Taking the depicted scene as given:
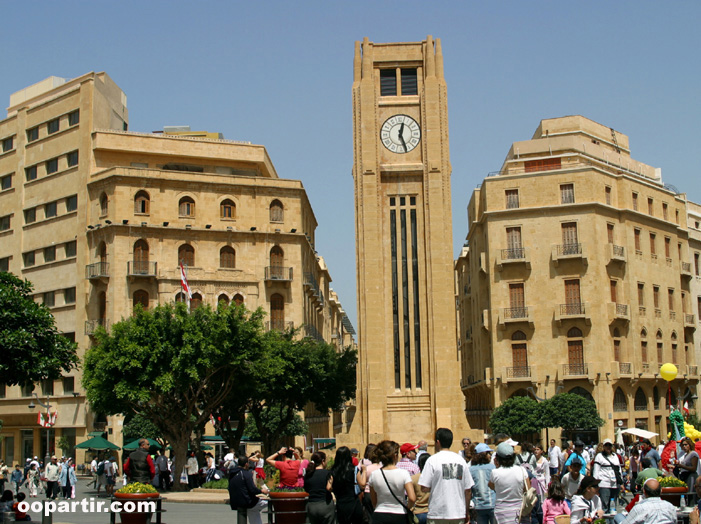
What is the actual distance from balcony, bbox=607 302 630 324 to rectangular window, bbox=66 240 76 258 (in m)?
34.1

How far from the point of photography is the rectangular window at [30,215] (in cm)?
6009

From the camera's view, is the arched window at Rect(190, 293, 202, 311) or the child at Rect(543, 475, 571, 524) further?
the arched window at Rect(190, 293, 202, 311)

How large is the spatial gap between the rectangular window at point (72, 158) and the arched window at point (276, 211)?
13.3 meters

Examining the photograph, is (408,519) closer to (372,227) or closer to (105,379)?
(105,379)

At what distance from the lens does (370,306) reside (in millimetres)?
45438

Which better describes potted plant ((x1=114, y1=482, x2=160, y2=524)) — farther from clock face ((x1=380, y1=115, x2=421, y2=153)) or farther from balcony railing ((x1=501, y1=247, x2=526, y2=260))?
balcony railing ((x1=501, y1=247, x2=526, y2=260))

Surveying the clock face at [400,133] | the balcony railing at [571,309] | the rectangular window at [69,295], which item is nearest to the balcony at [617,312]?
the balcony railing at [571,309]

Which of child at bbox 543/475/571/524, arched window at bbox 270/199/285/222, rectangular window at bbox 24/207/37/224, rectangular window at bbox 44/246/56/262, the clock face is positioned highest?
the clock face

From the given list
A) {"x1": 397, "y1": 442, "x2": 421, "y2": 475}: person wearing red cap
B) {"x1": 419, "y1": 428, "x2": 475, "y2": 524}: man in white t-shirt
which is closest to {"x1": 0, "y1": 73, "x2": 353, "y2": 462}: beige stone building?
{"x1": 397, "y1": 442, "x2": 421, "y2": 475}: person wearing red cap

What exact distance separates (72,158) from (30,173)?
4770mm

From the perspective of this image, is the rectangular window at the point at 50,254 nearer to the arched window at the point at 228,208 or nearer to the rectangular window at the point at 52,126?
the rectangular window at the point at 52,126

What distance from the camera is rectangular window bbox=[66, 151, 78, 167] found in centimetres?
5812

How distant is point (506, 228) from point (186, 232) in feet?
67.2

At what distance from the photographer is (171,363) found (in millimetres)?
35031
